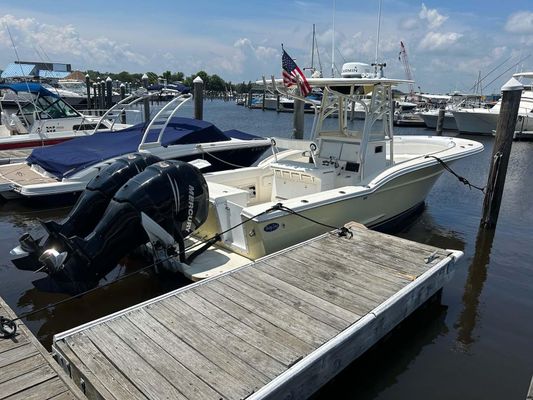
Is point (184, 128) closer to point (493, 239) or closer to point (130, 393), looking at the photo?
point (493, 239)

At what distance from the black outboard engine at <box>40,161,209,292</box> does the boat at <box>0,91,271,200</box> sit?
3.14m

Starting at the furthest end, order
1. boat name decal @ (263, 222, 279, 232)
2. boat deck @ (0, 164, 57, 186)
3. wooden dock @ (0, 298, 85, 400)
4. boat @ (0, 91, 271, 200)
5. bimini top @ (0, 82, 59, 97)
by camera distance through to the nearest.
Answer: bimini top @ (0, 82, 59, 97) → boat deck @ (0, 164, 57, 186) → boat @ (0, 91, 271, 200) → boat name decal @ (263, 222, 279, 232) → wooden dock @ (0, 298, 85, 400)

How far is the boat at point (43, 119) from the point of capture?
42.8ft

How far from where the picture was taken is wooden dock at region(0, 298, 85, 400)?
2.93m

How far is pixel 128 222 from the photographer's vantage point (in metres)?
4.82

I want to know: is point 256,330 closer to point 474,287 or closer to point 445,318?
point 445,318

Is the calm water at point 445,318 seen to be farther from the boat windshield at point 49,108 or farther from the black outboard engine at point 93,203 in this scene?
the boat windshield at point 49,108

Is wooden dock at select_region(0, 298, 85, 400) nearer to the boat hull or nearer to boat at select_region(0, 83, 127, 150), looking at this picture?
the boat hull

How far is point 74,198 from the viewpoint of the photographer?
350 inches

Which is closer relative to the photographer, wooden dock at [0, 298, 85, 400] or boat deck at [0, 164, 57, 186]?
wooden dock at [0, 298, 85, 400]

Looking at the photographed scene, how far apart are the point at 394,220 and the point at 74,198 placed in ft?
21.1

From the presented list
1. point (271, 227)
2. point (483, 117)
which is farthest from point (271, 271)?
point (483, 117)

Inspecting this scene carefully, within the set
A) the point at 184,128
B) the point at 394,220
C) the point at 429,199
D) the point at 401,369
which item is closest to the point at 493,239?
Result: the point at 394,220

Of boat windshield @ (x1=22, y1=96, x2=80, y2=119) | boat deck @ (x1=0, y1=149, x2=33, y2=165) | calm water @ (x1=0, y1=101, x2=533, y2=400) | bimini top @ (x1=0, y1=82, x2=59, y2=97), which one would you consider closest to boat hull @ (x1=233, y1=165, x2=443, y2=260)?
calm water @ (x1=0, y1=101, x2=533, y2=400)
